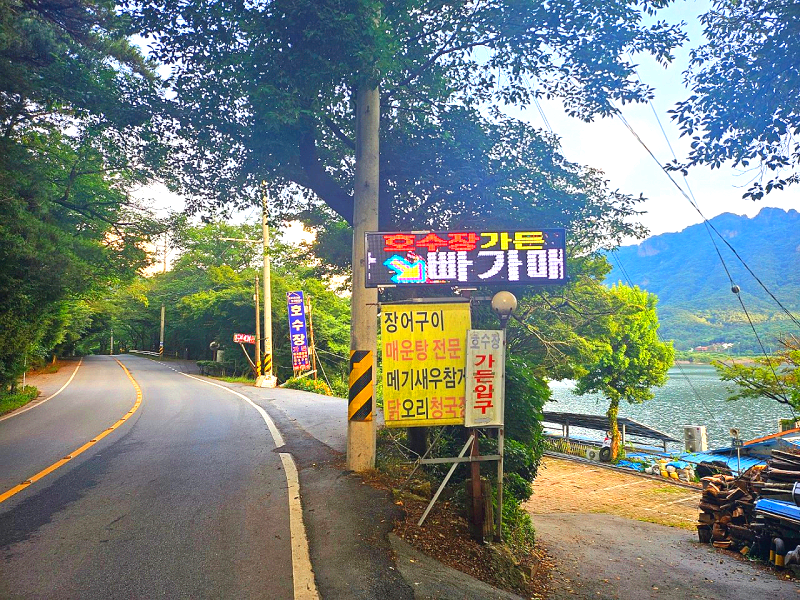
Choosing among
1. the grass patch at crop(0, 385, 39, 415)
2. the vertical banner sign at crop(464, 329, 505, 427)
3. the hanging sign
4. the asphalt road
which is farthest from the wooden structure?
the hanging sign

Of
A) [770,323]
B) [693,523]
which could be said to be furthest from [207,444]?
[770,323]

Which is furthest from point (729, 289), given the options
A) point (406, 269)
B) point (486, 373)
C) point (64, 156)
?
point (406, 269)

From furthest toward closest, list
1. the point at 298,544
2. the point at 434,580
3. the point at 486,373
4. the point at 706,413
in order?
the point at 706,413 < the point at 486,373 < the point at 298,544 < the point at 434,580

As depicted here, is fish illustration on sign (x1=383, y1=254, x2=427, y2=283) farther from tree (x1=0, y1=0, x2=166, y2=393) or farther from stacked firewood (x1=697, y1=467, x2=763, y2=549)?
stacked firewood (x1=697, y1=467, x2=763, y2=549)

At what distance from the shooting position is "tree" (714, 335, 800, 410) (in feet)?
72.2

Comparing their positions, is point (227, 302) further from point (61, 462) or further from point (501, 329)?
point (501, 329)

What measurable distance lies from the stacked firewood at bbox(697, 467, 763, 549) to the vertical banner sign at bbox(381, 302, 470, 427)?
26.7 ft

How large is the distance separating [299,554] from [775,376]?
82.3ft

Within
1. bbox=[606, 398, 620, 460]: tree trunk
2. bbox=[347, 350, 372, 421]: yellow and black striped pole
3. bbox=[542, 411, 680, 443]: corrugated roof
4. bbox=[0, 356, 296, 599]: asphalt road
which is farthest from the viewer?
bbox=[542, 411, 680, 443]: corrugated roof

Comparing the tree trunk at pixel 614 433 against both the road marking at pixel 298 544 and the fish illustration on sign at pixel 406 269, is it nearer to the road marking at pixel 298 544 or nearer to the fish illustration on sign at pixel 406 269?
the road marking at pixel 298 544

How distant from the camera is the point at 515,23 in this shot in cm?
779

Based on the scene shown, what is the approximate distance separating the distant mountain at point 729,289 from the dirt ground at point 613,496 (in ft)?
44.4

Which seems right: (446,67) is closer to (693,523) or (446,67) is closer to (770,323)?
(693,523)

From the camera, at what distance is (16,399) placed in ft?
59.1
